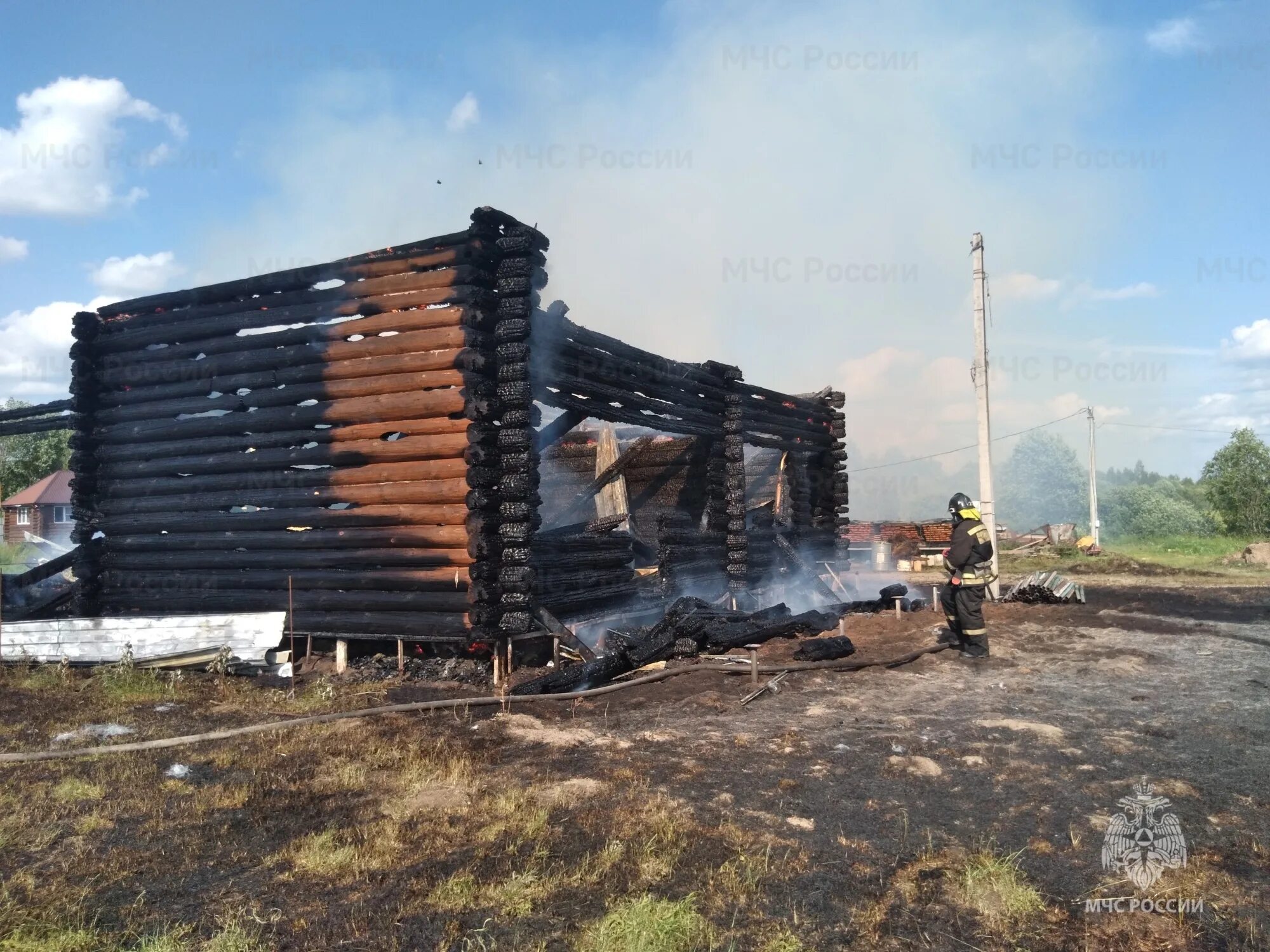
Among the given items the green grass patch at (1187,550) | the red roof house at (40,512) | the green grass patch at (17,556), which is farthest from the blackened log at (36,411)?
the red roof house at (40,512)

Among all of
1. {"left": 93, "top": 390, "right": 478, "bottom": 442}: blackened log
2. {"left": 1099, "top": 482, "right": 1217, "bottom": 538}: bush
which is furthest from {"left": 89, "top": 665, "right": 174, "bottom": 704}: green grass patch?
{"left": 1099, "top": 482, "right": 1217, "bottom": 538}: bush

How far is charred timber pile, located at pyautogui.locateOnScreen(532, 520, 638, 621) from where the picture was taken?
33.3 feet

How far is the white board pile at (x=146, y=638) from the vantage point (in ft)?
29.9

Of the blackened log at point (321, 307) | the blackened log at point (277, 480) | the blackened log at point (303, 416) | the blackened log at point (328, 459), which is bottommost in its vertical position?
the blackened log at point (277, 480)

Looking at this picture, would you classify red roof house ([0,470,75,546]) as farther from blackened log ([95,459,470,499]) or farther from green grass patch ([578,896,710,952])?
green grass patch ([578,896,710,952])

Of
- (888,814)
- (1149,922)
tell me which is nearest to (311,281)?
(888,814)

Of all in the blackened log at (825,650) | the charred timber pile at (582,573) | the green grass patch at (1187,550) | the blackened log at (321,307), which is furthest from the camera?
the green grass patch at (1187,550)

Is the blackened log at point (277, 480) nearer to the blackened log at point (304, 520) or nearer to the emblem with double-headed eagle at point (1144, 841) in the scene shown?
the blackened log at point (304, 520)

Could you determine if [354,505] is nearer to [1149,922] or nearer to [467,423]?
[467,423]

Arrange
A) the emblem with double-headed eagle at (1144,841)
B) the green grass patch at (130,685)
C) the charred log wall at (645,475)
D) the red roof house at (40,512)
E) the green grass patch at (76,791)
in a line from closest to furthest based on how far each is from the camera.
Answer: the emblem with double-headed eagle at (1144,841) → the green grass patch at (76,791) → the green grass patch at (130,685) → the charred log wall at (645,475) → the red roof house at (40,512)

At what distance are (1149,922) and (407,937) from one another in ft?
9.91

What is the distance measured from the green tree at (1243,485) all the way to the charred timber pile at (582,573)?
49.5 m

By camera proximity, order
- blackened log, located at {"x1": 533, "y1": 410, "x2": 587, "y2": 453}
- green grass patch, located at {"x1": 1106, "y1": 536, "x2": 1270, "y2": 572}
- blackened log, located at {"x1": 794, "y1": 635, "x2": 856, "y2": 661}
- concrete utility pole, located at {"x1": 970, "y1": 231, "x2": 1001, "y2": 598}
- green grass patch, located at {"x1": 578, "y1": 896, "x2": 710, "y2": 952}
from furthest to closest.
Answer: green grass patch, located at {"x1": 1106, "y1": 536, "x2": 1270, "y2": 572} < concrete utility pole, located at {"x1": 970, "y1": 231, "x2": 1001, "y2": 598} < blackened log, located at {"x1": 533, "y1": 410, "x2": 587, "y2": 453} < blackened log, located at {"x1": 794, "y1": 635, "x2": 856, "y2": 661} < green grass patch, located at {"x1": 578, "y1": 896, "x2": 710, "y2": 952}

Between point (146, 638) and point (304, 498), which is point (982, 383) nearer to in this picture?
point (304, 498)
